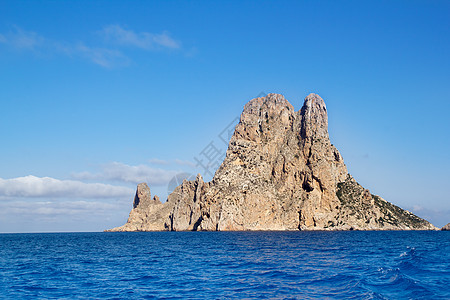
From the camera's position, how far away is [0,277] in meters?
37.2

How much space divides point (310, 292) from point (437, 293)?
8744 mm

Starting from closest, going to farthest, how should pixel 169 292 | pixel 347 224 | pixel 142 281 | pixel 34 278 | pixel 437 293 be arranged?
pixel 437 293 → pixel 169 292 → pixel 142 281 → pixel 34 278 → pixel 347 224

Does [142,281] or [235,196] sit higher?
[235,196]

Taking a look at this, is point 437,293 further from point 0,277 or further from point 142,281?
point 0,277

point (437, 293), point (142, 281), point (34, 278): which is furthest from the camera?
point (34, 278)

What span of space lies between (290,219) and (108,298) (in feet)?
536

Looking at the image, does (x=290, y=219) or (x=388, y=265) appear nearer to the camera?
(x=388, y=265)

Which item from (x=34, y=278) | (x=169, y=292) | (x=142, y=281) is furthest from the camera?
(x=34, y=278)

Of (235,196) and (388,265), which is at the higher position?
(235,196)

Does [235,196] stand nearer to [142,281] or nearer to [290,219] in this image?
[290,219]

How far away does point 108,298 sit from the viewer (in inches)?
1025

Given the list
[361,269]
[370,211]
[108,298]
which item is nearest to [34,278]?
[108,298]

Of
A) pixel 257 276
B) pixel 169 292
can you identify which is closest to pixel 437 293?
pixel 257 276

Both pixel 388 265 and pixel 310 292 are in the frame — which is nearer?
pixel 310 292
